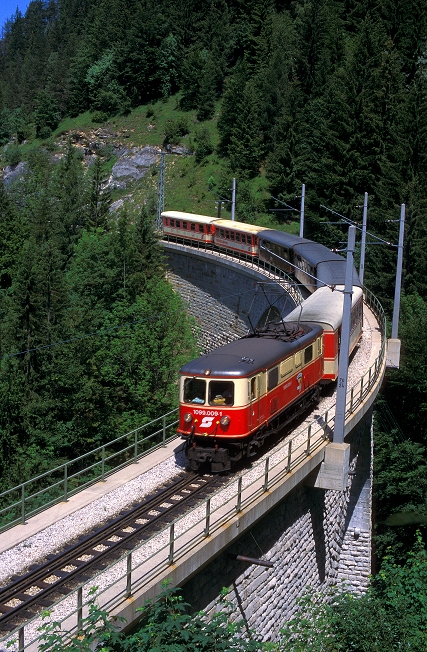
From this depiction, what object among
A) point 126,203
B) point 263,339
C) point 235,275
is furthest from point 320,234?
point 263,339

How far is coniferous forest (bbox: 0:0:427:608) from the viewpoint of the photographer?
3225 cm

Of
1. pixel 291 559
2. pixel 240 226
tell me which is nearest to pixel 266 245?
pixel 240 226

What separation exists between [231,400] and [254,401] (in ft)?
2.12

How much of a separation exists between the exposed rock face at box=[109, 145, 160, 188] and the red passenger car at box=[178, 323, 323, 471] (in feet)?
210

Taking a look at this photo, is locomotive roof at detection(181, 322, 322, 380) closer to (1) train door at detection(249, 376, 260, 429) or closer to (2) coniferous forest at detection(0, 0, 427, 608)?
(1) train door at detection(249, 376, 260, 429)

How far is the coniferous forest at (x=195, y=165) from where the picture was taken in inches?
1270

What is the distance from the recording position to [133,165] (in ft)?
266

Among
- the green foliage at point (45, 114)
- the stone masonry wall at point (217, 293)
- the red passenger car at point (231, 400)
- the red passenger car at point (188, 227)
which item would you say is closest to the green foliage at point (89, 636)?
the red passenger car at point (231, 400)

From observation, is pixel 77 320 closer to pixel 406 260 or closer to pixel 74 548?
pixel 406 260

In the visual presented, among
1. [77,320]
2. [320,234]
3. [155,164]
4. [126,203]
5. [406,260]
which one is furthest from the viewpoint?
[155,164]

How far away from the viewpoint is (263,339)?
18.7m

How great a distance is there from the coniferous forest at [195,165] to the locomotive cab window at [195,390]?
19.6 ft

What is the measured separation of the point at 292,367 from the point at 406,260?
Result: 26173mm

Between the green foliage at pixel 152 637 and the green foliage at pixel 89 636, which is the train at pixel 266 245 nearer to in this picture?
the green foliage at pixel 152 637
